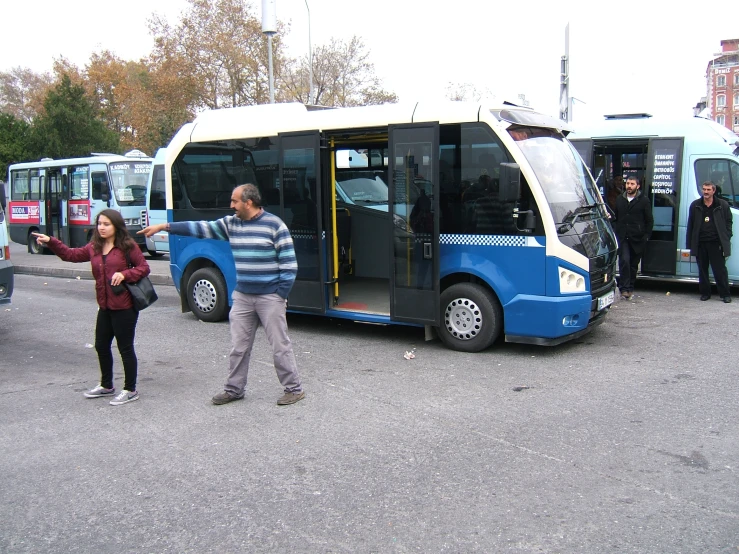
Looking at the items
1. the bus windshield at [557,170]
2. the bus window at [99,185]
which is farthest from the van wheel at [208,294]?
the bus window at [99,185]

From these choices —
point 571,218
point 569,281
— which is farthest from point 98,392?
point 571,218

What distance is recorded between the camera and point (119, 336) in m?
5.97

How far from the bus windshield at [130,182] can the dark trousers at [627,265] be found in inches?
537

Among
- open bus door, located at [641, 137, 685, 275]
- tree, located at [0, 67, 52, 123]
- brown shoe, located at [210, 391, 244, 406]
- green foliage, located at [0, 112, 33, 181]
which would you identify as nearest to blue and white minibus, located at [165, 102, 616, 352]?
brown shoe, located at [210, 391, 244, 406]

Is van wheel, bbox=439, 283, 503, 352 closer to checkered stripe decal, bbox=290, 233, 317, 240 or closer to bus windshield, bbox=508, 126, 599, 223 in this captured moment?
bus windshield, bbox=508, 126, 599, 223

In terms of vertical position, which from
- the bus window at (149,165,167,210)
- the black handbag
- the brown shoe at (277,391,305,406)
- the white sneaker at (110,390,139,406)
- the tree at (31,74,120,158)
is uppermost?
the tree at (31,74,120,158)

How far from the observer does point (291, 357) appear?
593cm

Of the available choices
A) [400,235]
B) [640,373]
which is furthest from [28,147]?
[640,373]

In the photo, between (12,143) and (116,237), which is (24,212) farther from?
(116,237)

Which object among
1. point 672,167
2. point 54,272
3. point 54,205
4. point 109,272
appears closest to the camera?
point 109,272

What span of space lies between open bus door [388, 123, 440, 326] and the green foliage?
27.2 m

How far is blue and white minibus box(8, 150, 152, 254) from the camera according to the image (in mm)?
19016

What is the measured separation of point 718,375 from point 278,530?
4762 mm

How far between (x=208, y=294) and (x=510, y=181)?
186 inches
